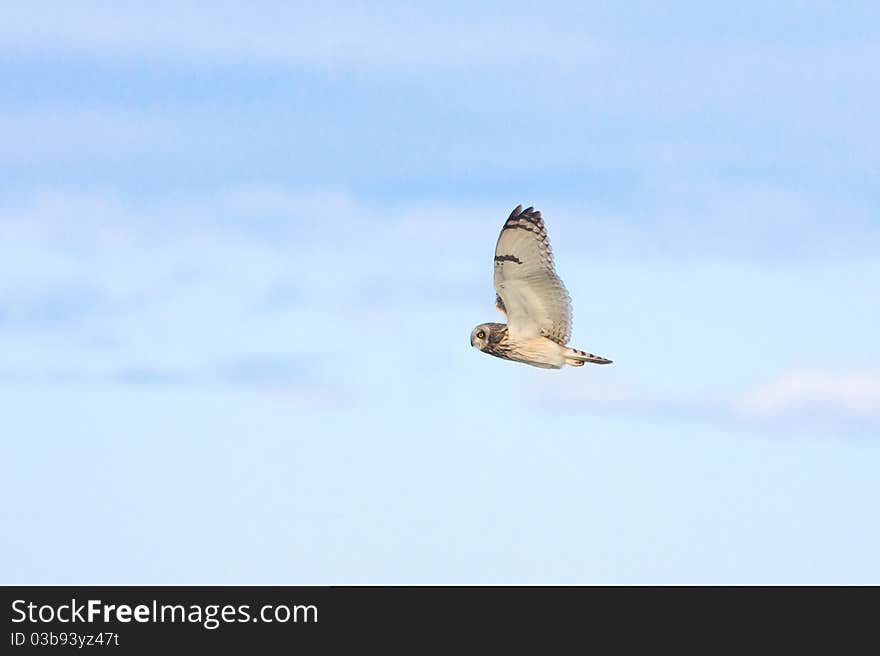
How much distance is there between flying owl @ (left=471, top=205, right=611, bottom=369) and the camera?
48.6 metres

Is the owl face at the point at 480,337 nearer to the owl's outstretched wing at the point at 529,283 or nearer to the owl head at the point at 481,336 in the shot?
the owl head at the point at 481,336

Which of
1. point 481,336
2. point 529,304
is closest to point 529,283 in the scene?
point 529,304

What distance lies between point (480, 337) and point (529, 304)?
1.53m

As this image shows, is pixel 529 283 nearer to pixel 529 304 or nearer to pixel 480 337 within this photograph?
pixel 529 304

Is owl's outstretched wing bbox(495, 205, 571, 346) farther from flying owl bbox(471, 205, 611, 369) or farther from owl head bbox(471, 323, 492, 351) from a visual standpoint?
owl head bbox(471, 323, 492, 351)

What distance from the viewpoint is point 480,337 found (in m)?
49.9

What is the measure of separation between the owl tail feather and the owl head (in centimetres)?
189

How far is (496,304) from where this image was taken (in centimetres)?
4984

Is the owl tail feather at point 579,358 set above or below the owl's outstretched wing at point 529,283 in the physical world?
below

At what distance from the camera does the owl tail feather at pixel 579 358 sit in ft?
162

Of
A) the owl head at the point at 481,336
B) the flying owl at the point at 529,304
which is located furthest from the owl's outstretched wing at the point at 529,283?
the owl head at the point at 481,336

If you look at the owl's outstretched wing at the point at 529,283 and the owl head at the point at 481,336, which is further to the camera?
the owl head at the point at 481,336
